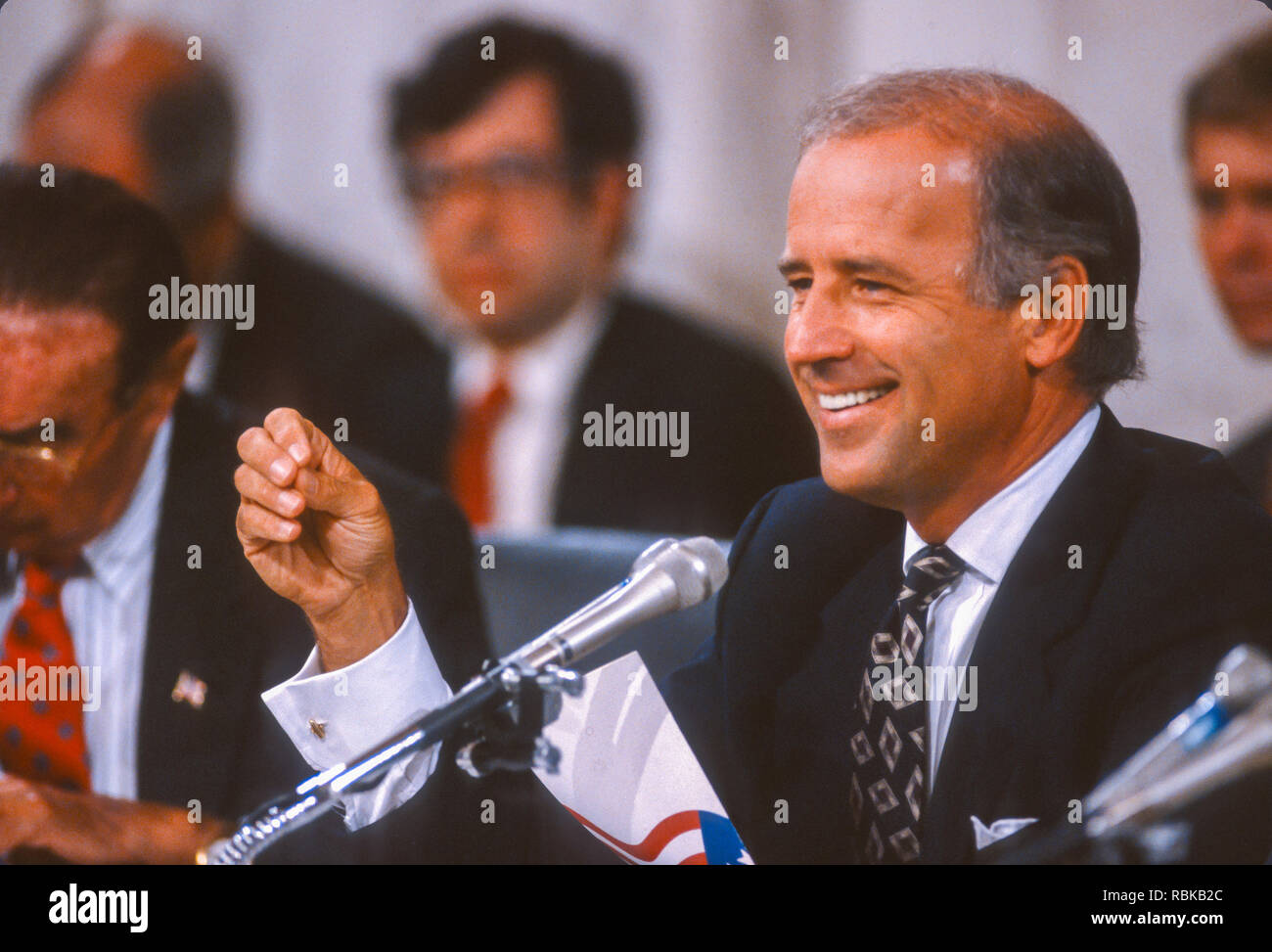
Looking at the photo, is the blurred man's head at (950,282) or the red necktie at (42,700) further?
the red necktie at (42,700)

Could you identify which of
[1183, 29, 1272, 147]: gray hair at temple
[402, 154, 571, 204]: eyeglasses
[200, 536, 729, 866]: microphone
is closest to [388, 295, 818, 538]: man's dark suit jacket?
[402, 154, 571, 204]: eyeglasses

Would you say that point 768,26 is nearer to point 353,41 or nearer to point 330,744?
point 353,41

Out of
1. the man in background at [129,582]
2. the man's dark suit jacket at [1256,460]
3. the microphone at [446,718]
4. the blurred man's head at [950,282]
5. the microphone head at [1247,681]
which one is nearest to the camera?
the microphone head at [1247,681]

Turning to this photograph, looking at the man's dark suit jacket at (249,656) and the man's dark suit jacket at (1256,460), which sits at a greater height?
the man's dark suit jacket at (1256,460)

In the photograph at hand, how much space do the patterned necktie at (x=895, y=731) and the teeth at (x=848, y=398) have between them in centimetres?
25

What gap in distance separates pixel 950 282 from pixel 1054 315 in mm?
167

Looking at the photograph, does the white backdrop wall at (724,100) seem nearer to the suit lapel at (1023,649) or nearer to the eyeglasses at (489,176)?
the eyeglasses at (489,176)

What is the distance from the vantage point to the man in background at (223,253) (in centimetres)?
241

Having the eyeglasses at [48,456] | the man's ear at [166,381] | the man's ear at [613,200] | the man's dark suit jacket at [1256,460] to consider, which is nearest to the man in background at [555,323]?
the man's ear at [613,200]

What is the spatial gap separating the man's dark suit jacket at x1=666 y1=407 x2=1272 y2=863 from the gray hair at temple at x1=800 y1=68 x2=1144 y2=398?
188 millimetres

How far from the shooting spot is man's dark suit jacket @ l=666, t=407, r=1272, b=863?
6.16 feet

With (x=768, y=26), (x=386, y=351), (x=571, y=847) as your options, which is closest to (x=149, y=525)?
(x=386, y=351)
